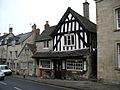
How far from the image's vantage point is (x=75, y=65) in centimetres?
2764

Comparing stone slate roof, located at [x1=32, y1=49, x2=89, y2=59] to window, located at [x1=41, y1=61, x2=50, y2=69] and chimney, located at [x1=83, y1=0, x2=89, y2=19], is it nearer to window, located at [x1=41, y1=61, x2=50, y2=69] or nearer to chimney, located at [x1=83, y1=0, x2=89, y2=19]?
window, located at [x1=41, y1=61, x2=50, y2=69]

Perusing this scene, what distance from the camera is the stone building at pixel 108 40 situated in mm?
21125

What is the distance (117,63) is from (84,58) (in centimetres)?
567

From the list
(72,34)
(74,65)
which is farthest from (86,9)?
(74,65)

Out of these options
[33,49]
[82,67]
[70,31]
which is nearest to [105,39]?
[82,67]

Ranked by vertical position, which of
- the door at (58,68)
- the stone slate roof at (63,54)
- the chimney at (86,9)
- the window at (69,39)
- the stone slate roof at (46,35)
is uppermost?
the chimney at (86,9)

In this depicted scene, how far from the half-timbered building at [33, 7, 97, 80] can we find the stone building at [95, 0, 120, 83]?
3.19 m

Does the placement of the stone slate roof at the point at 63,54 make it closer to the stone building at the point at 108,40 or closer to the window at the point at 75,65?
the window at the point at 75,65

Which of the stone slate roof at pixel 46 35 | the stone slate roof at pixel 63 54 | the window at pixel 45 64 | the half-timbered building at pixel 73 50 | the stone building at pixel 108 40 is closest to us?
the stone building at pixel 108 40

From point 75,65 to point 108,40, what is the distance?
22.8 feet

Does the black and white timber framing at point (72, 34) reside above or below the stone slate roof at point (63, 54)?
above

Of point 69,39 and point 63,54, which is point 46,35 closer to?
point 69,39

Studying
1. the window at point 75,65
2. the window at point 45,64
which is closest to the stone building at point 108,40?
the window at point 75,65

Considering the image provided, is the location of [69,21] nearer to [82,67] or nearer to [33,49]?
[82,67]
